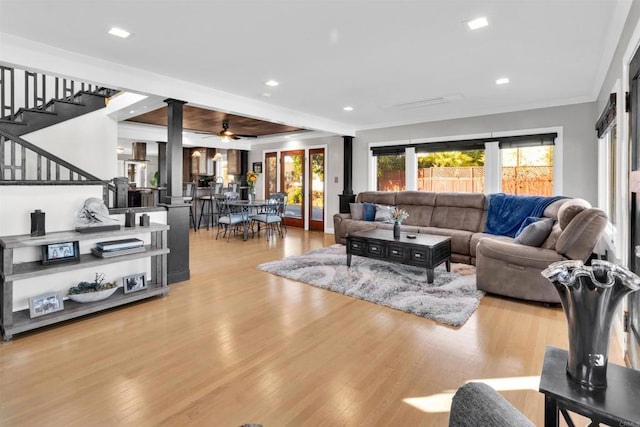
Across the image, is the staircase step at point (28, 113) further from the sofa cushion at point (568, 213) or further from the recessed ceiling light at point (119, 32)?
the sofa cushion at point (568, 213)

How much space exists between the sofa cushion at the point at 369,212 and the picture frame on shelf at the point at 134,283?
412cm

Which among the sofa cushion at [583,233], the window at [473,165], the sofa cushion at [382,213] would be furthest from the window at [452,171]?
the sofa cushion at [583,233]

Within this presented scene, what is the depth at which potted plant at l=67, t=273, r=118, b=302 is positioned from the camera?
120 inches

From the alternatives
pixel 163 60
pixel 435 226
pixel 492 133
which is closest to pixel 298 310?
pixel 163 60

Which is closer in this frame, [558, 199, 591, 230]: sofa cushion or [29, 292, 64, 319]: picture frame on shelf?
[29, 292, 64, 319]: picture frame on shelf

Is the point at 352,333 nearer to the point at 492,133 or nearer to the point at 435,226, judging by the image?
the point at 435,226

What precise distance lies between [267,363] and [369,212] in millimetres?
4526

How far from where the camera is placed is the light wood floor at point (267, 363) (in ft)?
5.98

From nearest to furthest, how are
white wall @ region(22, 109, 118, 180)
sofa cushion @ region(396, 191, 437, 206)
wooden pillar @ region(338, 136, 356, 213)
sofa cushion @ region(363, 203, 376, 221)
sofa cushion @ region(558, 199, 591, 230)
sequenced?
sofa cushion @ region(558, 199, 591, 230)
white wall @ region(22, 109, 118, 180)
sofa cushion @ region(396, 191, 437, 206)
sofa cushion @ region(363, 203, 376, 221)
wooden pillar @ region(338, 136, 356, 213)

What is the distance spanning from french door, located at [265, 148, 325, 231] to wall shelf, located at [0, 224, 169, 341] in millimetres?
5113

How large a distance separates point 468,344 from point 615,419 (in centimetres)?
174

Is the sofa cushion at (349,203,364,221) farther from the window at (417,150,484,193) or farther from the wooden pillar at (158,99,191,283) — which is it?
the wooden pillar at (158,99,191,283)

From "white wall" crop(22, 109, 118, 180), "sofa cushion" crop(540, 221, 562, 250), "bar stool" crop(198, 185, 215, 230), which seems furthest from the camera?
"bar stool" crop(198, 185, 215, 230)

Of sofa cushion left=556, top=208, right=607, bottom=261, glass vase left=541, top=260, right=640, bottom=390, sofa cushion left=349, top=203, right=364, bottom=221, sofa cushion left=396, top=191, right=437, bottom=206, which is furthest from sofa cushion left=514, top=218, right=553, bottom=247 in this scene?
sofa cushion left=349, top=203, right=364, bottom=221
